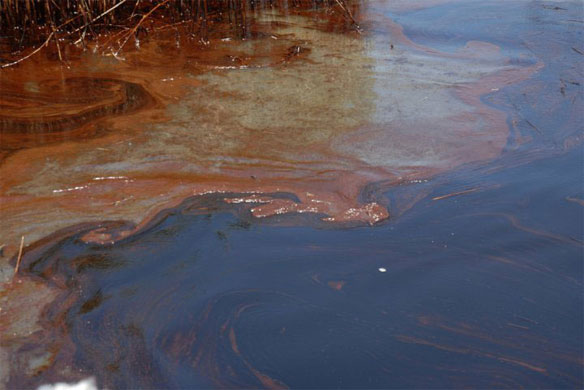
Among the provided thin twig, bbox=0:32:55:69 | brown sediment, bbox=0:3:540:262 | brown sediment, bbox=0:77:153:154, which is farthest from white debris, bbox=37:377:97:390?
thin twig, bbox=0:32:55:69

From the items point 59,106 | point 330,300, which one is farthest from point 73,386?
point 59,106

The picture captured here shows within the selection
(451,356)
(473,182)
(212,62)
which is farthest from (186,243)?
(212,62)

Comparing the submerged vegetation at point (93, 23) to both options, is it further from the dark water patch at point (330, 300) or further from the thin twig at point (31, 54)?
the dark water patch at point (330, 300)

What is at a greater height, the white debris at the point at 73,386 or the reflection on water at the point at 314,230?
the reflection on water at the point at 314,230

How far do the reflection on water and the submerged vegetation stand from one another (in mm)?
463

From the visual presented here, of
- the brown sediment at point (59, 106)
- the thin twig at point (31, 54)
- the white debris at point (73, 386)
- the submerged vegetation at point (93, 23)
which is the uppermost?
the submerged vegetation at point (93, 23)

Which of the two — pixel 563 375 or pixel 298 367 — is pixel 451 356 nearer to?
pixel 563 375

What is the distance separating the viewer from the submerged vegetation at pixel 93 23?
158 inches

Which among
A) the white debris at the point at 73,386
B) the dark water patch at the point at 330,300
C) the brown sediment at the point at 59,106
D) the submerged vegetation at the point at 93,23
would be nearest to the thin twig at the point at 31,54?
the submerged vegetation at the point at 93,23

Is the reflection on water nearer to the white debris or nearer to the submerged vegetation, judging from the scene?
the white debris

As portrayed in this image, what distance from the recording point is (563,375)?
1.61 meters

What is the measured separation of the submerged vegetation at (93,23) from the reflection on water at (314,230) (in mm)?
463

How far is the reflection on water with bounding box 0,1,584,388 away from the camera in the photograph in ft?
5.49

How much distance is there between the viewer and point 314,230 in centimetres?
224
